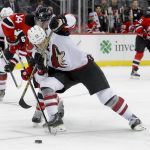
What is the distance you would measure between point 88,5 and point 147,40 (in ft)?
7.63

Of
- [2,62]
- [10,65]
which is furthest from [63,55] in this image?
[2,62]

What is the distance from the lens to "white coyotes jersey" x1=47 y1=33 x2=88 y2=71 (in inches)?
162

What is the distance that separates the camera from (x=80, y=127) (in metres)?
4.46

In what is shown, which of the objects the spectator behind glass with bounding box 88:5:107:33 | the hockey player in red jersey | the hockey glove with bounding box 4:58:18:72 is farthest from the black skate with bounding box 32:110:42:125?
the spectator behind glass with bounding box 88:5:107:33

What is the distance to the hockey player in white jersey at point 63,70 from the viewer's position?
13.3 feet

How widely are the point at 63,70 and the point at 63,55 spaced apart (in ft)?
0.48

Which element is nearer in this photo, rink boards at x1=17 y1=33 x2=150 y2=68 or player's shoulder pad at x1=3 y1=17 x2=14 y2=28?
Answer: player's shoulder pad at x1=3 y1=17 x2=14 y2=28

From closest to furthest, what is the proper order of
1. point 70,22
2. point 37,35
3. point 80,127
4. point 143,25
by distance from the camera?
point 37,35 < point 70,22 < point 80,127 < point 143,25

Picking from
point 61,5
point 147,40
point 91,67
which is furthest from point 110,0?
point 91,67

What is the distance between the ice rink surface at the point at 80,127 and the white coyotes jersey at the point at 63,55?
1.66 ft

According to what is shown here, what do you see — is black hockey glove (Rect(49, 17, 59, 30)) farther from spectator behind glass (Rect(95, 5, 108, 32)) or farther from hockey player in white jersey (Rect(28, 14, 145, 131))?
spectator behind glass (Rect(95, 5, 108, 32))

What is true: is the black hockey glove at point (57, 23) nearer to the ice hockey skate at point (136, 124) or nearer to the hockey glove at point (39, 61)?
the hockey glove at point (39, 61)

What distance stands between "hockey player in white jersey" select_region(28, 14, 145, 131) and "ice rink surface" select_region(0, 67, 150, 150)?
18 centimetres

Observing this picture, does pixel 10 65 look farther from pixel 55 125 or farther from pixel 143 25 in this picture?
pixel 143 25
